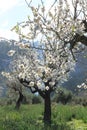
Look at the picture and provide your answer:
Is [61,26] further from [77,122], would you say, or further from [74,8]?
[77,122]

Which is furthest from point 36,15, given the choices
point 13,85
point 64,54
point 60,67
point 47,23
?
point 13,85

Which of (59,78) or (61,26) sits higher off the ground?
(59,78)

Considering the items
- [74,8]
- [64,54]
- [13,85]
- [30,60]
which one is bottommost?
[64,54]

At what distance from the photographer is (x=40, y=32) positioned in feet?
30.5

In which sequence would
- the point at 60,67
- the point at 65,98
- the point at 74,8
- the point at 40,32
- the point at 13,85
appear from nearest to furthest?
the point at 74,8, the point at 40,32, the point at 60,67, the point at 13,85, the point at 65,98

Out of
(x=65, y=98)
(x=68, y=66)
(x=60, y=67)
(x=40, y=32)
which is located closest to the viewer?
(x=40, y=32)

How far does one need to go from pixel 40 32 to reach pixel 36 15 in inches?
33.6

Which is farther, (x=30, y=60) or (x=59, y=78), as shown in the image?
(x=30, y=60)

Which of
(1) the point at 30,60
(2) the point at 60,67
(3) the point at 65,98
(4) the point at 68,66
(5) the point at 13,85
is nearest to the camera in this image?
(2) the point at 60,67

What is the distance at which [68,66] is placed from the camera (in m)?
24.8

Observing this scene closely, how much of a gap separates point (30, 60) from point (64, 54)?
58.3 ft

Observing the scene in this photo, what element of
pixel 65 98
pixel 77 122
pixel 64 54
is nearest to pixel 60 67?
pixel 77 122

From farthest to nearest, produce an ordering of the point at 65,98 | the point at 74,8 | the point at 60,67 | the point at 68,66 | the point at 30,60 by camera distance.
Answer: the point at 65,98 < the point at 30,60 < the point at 68,66 < the point at 60,67 < the point at 74,8

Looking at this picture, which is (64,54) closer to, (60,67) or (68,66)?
(60,67)
